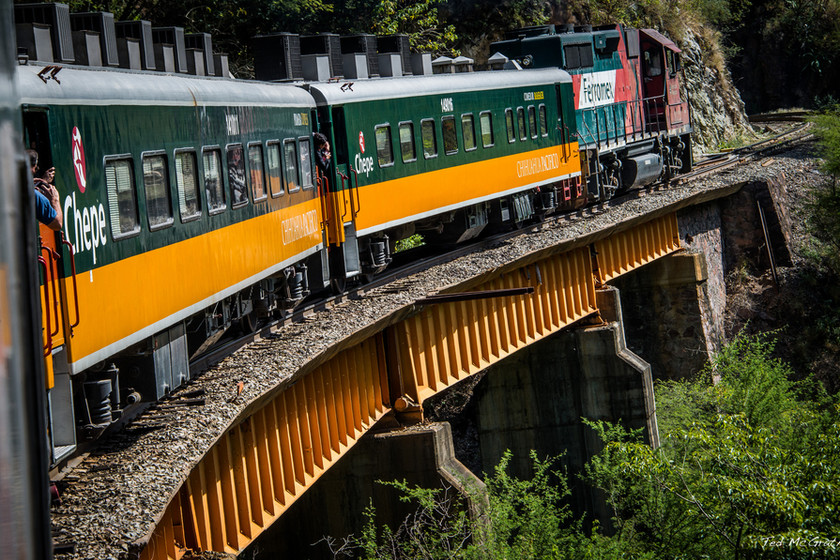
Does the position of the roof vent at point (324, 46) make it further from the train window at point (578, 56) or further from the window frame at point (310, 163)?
the train window at point (578, 56)

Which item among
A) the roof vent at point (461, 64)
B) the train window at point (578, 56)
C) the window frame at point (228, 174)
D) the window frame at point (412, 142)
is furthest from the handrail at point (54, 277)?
the train window at point (578, 56)

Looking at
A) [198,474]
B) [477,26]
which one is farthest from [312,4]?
[198,474]

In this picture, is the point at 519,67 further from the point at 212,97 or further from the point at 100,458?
the point at 100,458

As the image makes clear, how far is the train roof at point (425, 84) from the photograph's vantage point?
14.4 metres

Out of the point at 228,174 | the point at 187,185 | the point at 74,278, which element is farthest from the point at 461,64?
the point at 74,278

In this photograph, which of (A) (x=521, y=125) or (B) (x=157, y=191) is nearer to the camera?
(B) (x=157, y=191)

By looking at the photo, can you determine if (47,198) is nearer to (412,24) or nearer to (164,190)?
(164,190)

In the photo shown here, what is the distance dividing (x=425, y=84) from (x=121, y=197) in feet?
31.6

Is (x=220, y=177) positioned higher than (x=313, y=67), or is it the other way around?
(x=313, y=67)

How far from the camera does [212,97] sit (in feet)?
33.7

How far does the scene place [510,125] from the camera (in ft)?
66.2

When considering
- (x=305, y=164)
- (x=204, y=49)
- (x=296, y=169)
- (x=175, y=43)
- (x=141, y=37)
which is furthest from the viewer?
(x=305, y=164)

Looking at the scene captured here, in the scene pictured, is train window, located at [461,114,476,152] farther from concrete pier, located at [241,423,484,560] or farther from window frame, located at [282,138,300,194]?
concrete pier, located at [241,423,484,560]

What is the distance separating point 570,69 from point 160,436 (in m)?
17.8
